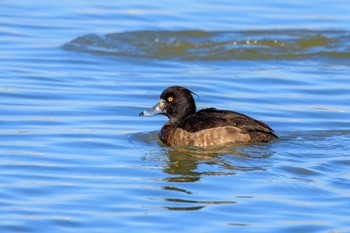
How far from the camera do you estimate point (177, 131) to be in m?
12.5

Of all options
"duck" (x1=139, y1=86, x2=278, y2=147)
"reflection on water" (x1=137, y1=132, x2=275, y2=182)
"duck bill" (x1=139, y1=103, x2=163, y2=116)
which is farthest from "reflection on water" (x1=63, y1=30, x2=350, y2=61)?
"reflection on water" (x1=137, y1=132, x2=275, y2=182)

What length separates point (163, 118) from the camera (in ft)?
47.6

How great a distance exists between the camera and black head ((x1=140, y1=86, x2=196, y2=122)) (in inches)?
506

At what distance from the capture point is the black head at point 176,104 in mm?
12852

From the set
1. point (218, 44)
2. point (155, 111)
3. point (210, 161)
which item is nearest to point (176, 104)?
point (155, 111)

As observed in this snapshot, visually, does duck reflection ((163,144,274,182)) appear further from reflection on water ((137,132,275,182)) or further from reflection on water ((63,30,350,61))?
reflection on water ((63,30,350,61))

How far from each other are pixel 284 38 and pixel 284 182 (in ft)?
31.1

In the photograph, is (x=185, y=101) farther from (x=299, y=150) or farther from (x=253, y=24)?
(x=253, y=24)

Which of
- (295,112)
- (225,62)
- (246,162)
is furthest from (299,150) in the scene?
(225,62)

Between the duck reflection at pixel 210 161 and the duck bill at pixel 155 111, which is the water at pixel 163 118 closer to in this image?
the duck reflection at pixel 210 161

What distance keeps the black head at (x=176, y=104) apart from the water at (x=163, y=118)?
1.10 ft

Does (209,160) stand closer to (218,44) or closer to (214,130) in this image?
(214,130)

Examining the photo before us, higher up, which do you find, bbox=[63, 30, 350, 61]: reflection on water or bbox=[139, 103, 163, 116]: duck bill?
bbox=[63, 30, 350, 61]: reflection on water

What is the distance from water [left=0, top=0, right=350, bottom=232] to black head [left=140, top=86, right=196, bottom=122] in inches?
13.2
